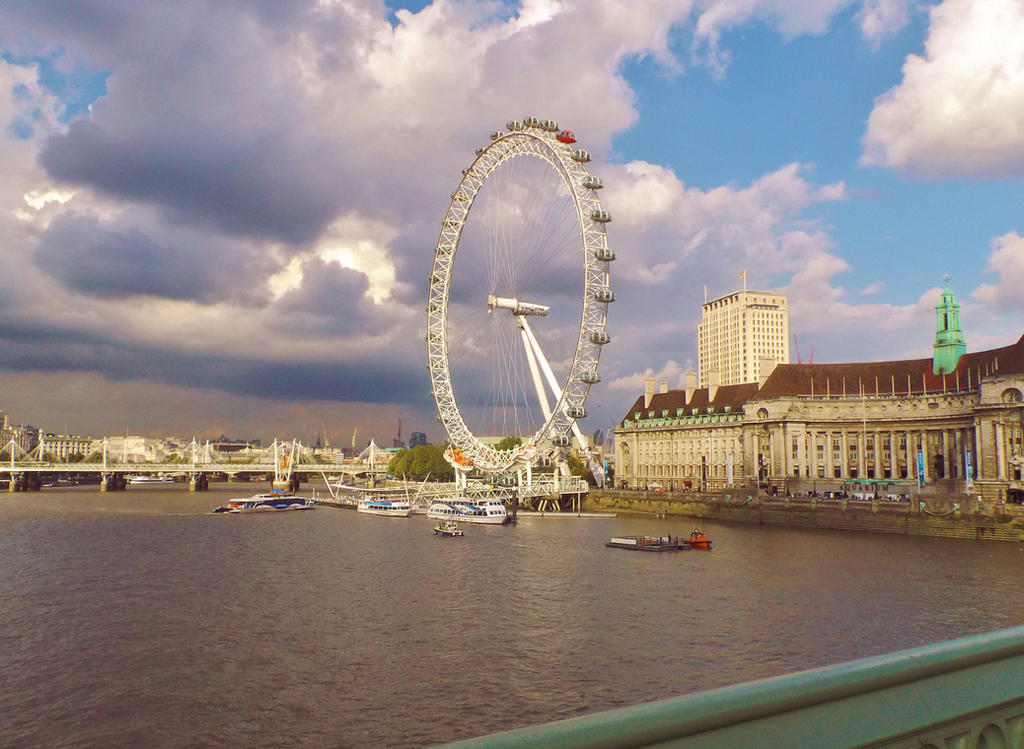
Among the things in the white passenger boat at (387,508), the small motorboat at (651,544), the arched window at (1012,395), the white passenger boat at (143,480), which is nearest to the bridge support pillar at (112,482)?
the white passenger boat at (143,480)

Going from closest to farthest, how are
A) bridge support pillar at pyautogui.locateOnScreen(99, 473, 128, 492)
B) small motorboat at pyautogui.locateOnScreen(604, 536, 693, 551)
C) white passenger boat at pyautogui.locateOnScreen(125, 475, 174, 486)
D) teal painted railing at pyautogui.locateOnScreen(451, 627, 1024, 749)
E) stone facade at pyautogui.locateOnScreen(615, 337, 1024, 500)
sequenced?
1. teal painted railing at pyautogui.locateOnScreen(451, 627, 1024, 749)
2. small motorboat at pyautogui.locateOnScreen(604, 536, 693, 551)
3. stone facade at pyautogui.locateOnScreen(615, 337, 1024, 500)
4. bridge support pillar at pyautogui.locateOnScreen(99, 473, 128, 492)
5. white passenger boat at pyautogui.locateOnScreen(125, 475, 174, 486)

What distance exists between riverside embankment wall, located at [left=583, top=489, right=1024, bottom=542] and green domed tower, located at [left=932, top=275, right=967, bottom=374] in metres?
23.2

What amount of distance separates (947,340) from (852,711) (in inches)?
3348

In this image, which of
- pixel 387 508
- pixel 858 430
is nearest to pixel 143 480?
pixel 387 508

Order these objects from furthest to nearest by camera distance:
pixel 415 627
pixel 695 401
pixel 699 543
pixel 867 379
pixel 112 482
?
pixel 112 482 < pixel 695 401 < pixel 867 379 < pixel 699 543 < pixel 415 627

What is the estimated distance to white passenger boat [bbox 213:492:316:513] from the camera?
259 ft

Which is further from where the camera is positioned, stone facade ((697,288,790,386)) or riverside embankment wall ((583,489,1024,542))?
stone facade ((697,288,790,386))

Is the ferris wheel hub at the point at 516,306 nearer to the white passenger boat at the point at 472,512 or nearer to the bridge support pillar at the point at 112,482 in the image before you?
the white passenger boat at the point at 472,512

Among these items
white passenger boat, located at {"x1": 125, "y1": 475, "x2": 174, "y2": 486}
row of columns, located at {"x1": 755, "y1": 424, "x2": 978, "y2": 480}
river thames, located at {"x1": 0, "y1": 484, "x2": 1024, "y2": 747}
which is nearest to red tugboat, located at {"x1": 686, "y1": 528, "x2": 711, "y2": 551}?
river thames, located at {"x1": 0, "y1": 484, "x2": 1024, "y2": 747}

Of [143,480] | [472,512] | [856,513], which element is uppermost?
[856,513]

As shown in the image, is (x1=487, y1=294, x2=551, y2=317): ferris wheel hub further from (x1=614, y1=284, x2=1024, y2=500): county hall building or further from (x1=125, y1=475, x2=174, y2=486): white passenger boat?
(x1=125, y1=475, x2=174, y2=486): white passenger boat

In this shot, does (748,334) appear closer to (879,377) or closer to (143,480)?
(879,377)

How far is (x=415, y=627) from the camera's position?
78.9 ft

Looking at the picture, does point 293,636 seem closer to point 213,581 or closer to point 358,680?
point 358,680
